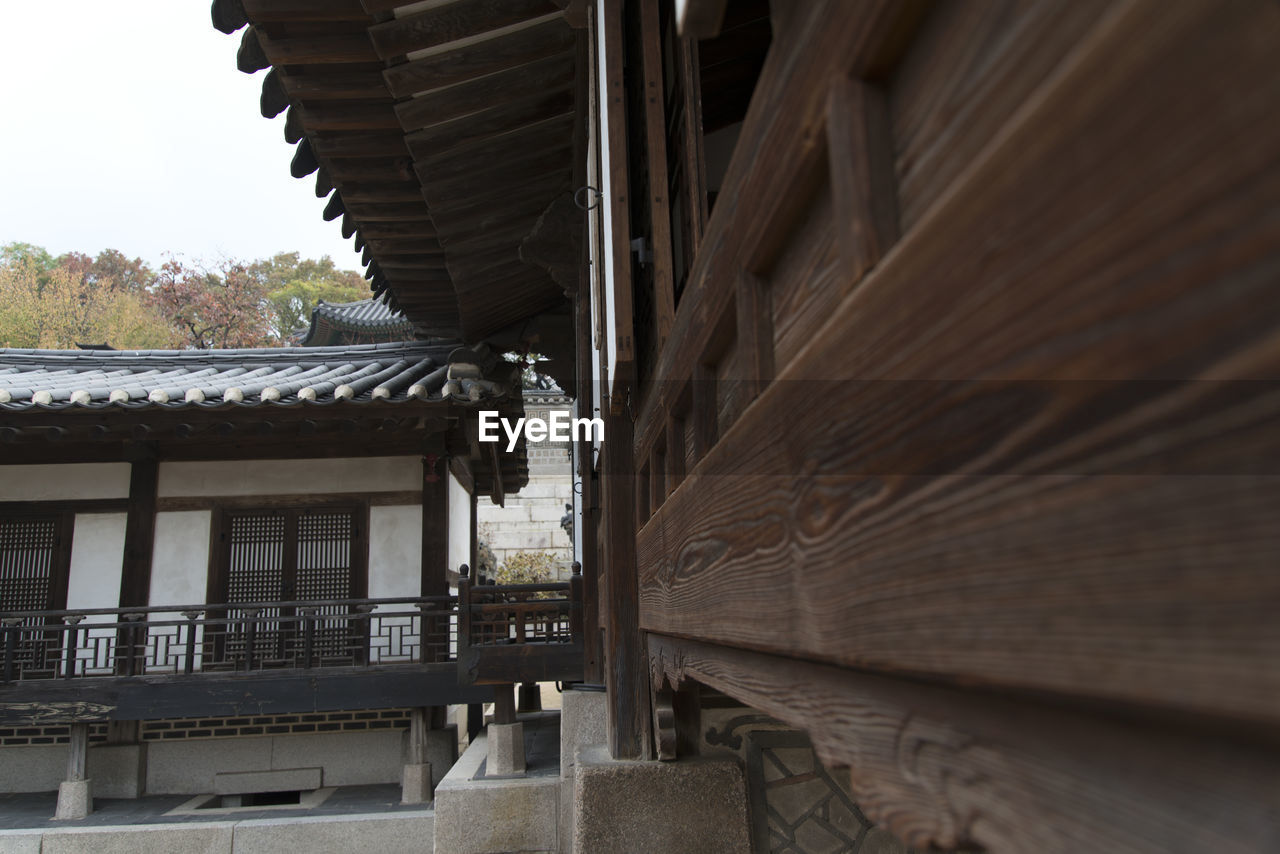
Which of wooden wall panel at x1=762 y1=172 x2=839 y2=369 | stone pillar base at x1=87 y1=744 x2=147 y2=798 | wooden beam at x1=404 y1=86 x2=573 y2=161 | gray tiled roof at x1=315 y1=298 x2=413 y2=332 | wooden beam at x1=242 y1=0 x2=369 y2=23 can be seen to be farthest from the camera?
gray tiled roof at x1=315 y1=298 x2=413 y2=332

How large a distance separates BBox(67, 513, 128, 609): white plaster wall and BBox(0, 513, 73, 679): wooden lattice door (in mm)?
83

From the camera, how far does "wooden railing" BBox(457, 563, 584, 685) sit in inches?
292

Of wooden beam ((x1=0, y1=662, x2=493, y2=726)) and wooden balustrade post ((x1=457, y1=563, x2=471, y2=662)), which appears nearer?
wooden balustrade post ((x1=457, y1=563, x2=471, y2=662))

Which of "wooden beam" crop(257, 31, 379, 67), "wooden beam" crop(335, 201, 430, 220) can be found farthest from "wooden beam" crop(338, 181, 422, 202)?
"wooden beam" crop(257, 31, 379, 67)

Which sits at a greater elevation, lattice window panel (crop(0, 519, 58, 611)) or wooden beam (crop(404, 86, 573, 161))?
wooden beam (crop(404, 86, 573, 161))

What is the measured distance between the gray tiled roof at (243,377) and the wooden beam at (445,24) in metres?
4.13

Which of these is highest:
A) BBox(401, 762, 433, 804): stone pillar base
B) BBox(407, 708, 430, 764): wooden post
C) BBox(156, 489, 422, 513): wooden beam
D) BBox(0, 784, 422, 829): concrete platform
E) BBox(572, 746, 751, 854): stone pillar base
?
BBox(156, 489, 422, 513): wooden beam

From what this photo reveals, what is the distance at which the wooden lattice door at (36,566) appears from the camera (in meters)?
9.05

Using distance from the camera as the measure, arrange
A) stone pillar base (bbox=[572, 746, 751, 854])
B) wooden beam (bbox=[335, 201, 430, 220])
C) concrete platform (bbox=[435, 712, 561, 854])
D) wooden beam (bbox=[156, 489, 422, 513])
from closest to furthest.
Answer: stone pillar base (bbox=[572, 746, 751, 854]) → concrete platform (bbox=[435, 712, 561, 854]) → wooden beam (bbox=[335, 201, 430, 220]) → wooden beam (bbox=[156, 489, 422, 513])

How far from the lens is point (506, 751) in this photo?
672cm

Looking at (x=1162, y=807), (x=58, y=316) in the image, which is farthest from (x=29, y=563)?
(x=58, y=316)

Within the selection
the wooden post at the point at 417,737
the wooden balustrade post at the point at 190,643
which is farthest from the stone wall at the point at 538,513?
the wooden balustrade post at the point at 190,643

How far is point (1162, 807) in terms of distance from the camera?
0.59 m

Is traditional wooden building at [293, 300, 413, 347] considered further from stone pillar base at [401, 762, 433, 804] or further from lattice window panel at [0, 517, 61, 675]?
stone pillar base at [401, 762, 433, 804]
